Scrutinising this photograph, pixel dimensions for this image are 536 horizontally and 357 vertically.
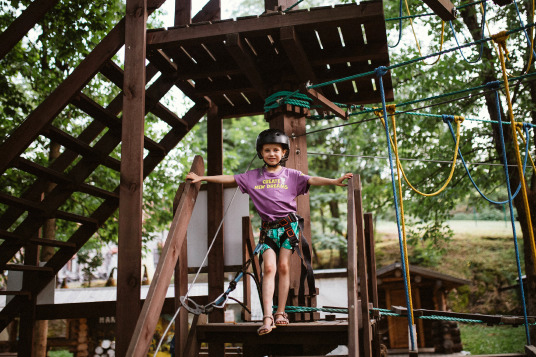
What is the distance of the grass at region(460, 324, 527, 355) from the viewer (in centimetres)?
1596

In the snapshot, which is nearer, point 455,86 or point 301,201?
point 301,201

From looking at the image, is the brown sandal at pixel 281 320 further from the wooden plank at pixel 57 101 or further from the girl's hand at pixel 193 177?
the wooden plank at pixel 57 101

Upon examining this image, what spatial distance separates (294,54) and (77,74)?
2123 mm

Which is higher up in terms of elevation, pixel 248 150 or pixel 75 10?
pixel 248 150

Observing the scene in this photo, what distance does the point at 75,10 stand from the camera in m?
7.57

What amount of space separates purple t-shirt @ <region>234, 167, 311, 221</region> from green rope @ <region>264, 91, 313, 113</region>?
3.09 ft

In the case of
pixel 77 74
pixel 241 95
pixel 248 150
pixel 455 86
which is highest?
pixel 248 150

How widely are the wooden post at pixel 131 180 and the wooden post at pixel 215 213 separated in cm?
159

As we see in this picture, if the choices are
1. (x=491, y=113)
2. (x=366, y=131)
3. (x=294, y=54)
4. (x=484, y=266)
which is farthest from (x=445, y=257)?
(x=294, y=54)

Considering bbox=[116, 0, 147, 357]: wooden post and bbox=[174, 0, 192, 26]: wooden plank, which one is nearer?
bbox=[116, 0, 147, 357]: wooden post

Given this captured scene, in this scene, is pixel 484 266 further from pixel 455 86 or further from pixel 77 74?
pixel 77 74

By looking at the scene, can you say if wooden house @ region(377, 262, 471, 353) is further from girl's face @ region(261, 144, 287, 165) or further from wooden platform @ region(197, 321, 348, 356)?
wooden platform @ region(197, 321, 348, 356)

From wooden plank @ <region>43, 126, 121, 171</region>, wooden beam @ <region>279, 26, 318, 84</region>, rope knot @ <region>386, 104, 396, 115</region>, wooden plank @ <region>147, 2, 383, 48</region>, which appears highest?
wooden plank @ <region>147, 2, 383, 48</region>

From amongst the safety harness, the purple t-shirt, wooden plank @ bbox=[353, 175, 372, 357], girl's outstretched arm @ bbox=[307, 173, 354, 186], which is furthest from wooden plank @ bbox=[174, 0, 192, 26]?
wooden plank @ bbox=[353, 175, 372, 357]
